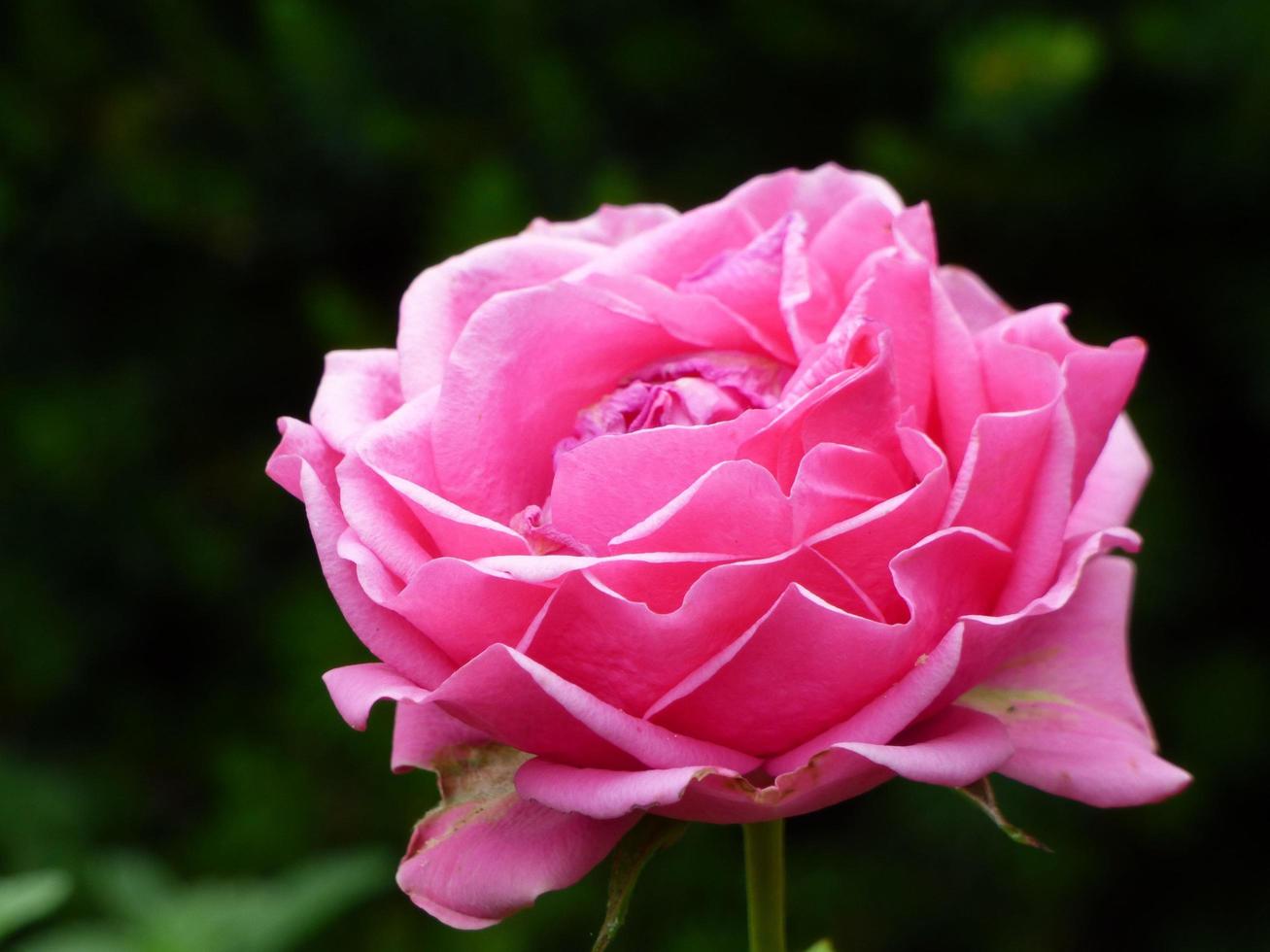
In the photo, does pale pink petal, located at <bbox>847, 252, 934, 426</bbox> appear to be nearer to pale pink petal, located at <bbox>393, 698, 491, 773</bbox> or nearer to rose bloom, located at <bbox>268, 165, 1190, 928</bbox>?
rose bloom, located at <bbox>268, 165, 1190, 928</bbox>

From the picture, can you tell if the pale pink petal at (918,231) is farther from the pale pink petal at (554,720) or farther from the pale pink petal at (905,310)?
the pale pink petal at (554,720)

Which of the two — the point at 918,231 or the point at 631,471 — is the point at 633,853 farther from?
the point at 918,231

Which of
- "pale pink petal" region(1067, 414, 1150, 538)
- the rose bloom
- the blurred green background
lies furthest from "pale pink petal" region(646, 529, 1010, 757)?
the blurred green background

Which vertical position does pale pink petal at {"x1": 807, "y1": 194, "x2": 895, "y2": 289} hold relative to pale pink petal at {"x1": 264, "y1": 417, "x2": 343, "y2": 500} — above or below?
above

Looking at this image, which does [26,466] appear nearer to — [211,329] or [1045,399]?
[211,329]

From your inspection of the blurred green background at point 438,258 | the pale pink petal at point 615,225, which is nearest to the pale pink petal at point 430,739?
the pale pink petal at point 615,225

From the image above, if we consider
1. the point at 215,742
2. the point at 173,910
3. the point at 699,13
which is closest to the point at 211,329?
the point at 215,742

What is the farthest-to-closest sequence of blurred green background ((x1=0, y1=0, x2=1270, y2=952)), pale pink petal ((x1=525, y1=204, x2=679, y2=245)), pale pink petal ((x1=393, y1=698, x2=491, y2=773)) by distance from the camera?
blurred green background ((x1=0, y1=0, x2=1270, y2=952))
pale pink petal ((x1=525, y1=204, x2=679, y2=245))
pale pink petal ((x1=393, y1=698, x2=491, y2=773))
